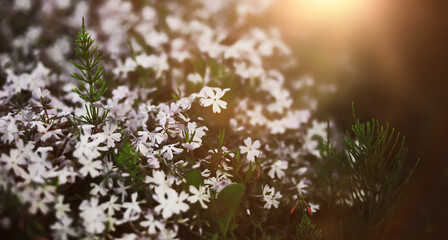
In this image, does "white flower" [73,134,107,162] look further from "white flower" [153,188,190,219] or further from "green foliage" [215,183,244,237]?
"green foliage" [215,183,244,237]

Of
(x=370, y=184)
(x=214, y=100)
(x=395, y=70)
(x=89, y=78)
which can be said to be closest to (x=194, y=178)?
(x=214, y=100)

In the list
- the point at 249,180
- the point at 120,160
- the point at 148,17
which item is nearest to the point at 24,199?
the point at 120,160

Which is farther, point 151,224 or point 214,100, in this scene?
point 214,100

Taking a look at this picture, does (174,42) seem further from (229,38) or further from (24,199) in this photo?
(24,199)

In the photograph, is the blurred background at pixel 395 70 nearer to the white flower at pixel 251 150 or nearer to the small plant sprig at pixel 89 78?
the white flower at pixel 251 150

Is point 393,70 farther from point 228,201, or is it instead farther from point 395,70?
point 228,201

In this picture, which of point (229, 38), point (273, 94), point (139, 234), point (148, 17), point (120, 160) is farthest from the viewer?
point (148, 17)

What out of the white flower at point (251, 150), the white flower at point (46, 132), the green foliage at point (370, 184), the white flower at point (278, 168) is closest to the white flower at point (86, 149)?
the white flower at point (46, 132)
